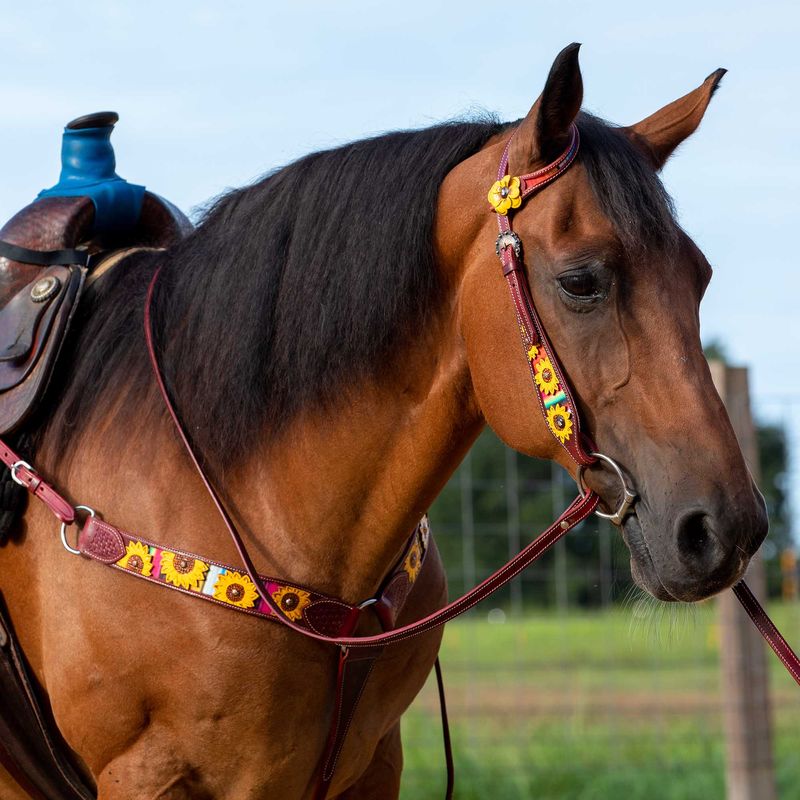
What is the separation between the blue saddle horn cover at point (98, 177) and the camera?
110 inches

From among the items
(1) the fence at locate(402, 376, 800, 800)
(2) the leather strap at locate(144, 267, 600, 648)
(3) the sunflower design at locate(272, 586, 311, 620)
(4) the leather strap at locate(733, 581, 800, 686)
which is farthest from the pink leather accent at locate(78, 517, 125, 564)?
(1) the fence at locate(402, 376, 800, 800)

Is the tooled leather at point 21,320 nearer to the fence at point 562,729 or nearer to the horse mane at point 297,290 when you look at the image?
the horse mane at point 297,290

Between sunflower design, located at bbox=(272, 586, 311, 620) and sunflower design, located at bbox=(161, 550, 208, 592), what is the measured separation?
5.8 inches

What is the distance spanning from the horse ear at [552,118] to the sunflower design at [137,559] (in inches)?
40.5

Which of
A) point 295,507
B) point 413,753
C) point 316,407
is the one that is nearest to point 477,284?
point 316,407

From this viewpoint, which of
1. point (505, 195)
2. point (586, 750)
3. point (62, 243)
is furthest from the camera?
point (586, 750)

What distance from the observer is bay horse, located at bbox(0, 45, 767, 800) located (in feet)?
6.67

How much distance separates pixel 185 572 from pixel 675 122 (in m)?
1.33

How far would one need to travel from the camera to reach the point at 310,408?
7.38 feet

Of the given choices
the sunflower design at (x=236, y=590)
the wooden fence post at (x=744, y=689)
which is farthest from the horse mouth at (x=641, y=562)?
the wooden fence post at (x=744, y=689)

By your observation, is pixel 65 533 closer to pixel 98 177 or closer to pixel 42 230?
pixel 42 230

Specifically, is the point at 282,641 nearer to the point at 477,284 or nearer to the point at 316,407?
the point at 316,407

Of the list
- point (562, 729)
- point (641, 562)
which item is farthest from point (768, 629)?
point (562, 729)

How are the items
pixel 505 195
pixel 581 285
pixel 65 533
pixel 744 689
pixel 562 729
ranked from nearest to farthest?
1. pixel 581 285
2. pixel 505 195
3. pixel 65 533
4. pixel 744 689
5. pixel 562 729
